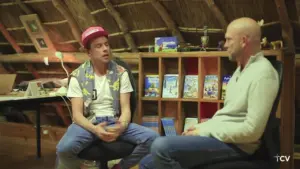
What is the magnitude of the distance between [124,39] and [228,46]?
90.9 inches

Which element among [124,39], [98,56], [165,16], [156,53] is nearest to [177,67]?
[156,53]

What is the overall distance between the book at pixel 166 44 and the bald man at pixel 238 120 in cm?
147

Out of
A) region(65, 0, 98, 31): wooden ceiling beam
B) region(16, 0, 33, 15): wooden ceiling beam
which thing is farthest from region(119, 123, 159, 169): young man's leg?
region(16, 0, 33, 15): wooden ceiling beam

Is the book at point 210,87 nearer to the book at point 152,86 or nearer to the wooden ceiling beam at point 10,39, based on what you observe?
the book at point 152,86

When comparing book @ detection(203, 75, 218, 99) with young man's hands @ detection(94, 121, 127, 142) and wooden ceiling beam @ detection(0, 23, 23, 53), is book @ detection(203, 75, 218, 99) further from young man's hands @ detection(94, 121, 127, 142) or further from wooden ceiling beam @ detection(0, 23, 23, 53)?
wooden ceiling beam @ detection(0, 23, 23, 53)

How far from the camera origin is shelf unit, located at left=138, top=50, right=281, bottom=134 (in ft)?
10.8

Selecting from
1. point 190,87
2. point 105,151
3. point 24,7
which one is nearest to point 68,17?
point 24,7

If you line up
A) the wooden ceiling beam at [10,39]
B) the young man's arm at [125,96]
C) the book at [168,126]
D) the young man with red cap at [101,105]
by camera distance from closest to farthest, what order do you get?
the young man with red cap at [101,105] → the young man's arm at [125,96] → the book at [168,126] → the wooden ceiling beam at [10,39]

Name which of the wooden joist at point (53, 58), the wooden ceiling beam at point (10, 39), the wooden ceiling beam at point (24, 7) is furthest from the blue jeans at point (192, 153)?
the wooden ceiling beam at point (10, 39)

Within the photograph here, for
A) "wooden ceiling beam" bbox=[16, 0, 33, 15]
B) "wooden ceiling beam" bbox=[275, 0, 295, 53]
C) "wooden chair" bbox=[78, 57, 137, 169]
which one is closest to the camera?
"wooden chair" bbox=[78, 57, 137, 169]

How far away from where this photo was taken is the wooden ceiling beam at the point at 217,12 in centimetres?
328

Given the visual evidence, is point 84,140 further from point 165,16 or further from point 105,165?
Result: point 165,16

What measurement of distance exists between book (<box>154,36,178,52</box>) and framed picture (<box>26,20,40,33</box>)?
1709mm

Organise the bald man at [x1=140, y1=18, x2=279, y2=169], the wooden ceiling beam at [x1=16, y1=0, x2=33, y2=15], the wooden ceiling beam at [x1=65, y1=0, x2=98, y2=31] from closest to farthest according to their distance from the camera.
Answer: the bald man at [x1=140, y1=18, x2=279, y2=169]
the wooden ceiling beam at [x1=65, y1=0, x2=98, y2=31]
the wooden ceiling beam at [x1=16, y1=0, x2=33, y2=15]
